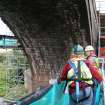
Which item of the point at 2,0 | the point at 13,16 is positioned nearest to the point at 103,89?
the point at 2,0

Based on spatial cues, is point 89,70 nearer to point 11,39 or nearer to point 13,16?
point 13,16

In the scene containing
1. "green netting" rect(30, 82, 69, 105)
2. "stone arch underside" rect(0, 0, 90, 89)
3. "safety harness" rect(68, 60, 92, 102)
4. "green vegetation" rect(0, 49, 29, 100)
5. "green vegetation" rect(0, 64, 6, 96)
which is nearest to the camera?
"safety harness" rect(68, 60, 92, 102)

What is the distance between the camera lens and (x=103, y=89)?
21.3 ft

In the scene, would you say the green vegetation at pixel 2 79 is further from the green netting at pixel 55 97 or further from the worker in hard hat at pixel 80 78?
the worker in hard hat at pixel 80 78

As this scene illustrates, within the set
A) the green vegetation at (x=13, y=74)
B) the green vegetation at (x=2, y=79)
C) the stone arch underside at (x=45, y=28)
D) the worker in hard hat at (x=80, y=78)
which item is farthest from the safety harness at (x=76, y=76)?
the green vegetation at (x=2, y=79)

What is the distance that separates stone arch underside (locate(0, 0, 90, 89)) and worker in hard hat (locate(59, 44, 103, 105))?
955 cm

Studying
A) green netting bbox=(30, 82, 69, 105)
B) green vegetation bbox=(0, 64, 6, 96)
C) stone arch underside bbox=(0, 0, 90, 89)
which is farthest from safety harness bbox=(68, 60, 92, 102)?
green vegetation bbox=(0, 64, 6, 96)

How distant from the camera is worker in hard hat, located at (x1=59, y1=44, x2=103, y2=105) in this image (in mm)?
5949

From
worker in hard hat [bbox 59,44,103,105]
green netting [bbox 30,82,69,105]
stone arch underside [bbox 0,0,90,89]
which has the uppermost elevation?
stone arch underside [bbox 0,0,90,89]

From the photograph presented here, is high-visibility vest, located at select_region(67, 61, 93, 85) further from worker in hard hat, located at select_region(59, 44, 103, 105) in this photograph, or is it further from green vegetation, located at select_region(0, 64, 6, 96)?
green vegetation, located at select_region(0, 64, 6, 96)

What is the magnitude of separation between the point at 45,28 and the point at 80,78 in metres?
12.9

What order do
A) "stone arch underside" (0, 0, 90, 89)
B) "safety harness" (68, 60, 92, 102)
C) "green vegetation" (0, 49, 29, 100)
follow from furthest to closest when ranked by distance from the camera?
"green vegetation" (0, 49, 29, 100)
"stone arch underside" (0, 0, 90, 89)
"safety harness" (68, 60, 92, 102)

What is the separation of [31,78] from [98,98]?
15.1 m

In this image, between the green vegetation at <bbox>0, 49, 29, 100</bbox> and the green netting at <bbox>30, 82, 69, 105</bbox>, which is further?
the green vegetation at <bbox>0, 49, 29, 100</bbox>
